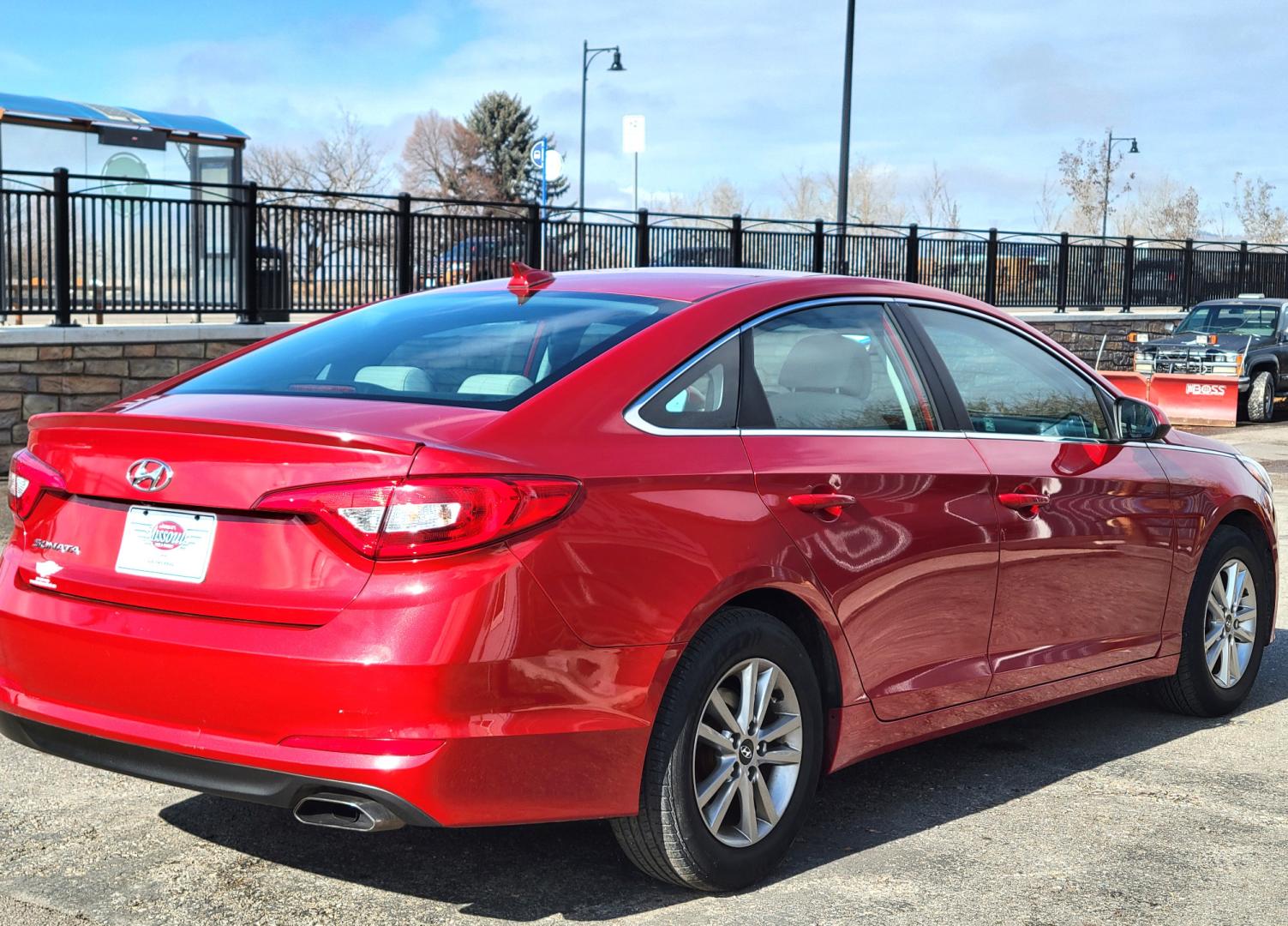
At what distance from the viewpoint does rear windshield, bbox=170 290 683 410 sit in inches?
152

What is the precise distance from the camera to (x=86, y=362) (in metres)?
12.1

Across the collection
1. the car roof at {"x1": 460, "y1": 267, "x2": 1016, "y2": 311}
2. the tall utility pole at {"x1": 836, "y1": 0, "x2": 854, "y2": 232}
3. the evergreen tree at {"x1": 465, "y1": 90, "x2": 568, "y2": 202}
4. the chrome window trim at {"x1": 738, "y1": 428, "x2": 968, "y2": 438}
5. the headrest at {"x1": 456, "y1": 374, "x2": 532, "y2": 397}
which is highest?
the evergreen tree at {"x1": 465, "y1": 90, "x2": 568, "y2": 202}

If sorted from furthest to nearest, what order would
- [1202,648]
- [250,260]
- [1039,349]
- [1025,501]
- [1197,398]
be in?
[1197,398] → [250,260] → [1202,648] → [1039,349] → [1025,501]

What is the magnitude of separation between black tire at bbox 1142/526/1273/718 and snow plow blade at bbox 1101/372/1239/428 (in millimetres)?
15630

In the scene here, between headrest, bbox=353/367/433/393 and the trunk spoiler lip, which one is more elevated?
headrest, bbox=353/367/433/393

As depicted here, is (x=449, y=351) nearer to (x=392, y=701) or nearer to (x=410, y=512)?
(x=410, y=512)

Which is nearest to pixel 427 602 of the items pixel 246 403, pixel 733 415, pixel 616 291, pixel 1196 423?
pixel 246 403

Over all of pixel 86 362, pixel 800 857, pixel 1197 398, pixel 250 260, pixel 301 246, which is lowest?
pixel 800 857

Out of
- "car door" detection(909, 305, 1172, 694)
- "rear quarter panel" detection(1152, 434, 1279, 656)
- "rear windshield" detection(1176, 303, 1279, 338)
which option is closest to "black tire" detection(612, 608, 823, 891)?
"car door" detection(909, 305, 1172, 694)

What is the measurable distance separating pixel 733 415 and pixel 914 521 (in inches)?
27.0

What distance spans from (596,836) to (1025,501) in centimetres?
163

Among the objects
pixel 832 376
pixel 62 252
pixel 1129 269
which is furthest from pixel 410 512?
pixel 1129 269

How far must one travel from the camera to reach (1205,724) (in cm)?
588

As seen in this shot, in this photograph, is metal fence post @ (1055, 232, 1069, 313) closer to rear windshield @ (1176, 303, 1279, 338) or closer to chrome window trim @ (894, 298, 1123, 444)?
rear windshield @ (1176, 303, 1279, 338)
